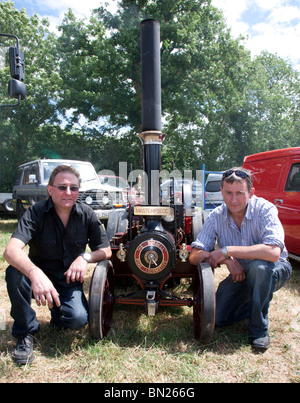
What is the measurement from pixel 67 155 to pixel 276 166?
16.3m

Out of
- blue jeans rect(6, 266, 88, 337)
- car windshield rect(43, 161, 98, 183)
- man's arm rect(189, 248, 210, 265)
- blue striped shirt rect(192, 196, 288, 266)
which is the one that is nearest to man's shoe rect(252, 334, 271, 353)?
blue striped shirt rect(192, 196, 288, 266)

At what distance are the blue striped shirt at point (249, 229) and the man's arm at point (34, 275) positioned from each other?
1.25 m

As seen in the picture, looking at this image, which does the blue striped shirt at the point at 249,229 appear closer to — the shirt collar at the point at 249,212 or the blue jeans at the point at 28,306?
the shirt collar at the point at 249,212

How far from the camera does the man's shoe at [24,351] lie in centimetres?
226

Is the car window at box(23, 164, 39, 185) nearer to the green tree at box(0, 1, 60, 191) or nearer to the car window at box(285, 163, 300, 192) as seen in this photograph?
the car window at box(285, 163, 300, 192)

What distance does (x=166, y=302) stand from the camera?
2707 mm

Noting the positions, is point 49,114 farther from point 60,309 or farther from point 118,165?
point 60,309

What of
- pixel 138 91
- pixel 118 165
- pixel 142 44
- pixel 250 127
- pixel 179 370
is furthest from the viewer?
pixel 250 127

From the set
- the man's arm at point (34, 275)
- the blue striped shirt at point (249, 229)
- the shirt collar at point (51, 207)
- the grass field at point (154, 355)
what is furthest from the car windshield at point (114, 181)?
the man's arm at point (34, 275)

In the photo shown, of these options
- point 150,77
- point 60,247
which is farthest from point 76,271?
point 150,77

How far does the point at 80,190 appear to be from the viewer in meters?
7.53

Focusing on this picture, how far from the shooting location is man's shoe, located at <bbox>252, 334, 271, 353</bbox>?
245 cm

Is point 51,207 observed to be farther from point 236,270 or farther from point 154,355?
point 236,270
